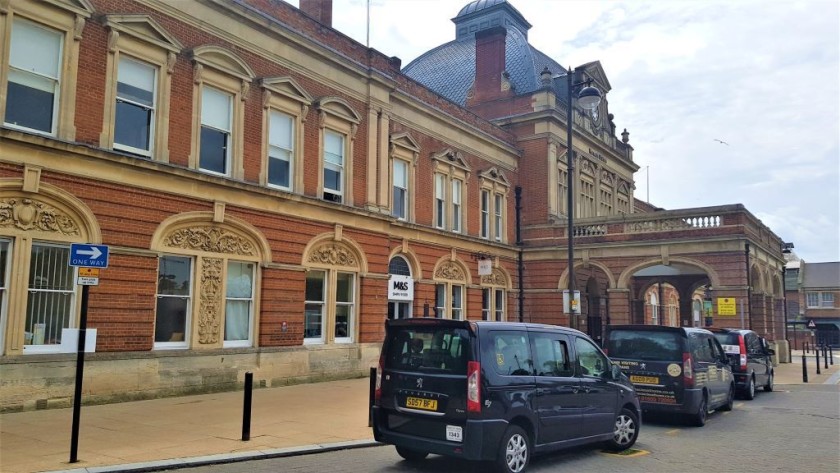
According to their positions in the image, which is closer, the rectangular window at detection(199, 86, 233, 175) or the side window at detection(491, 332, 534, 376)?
the side window at detection(491, 332, 534, 376)

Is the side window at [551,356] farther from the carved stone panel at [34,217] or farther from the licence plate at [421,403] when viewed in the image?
the carved stone panel at [34,217]

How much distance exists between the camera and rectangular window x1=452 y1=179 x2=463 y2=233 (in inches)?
1082

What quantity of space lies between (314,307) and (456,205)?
10648 millimetres

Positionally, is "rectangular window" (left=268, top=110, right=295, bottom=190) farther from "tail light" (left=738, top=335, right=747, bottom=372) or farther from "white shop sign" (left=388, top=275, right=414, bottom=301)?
"tail light" (left=738, top=335, right=747, bottom=372)

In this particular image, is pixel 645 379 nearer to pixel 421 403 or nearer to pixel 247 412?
pixel 421 403

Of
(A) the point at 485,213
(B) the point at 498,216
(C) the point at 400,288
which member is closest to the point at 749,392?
(C) the point at 400,288

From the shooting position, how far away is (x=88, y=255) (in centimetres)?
872

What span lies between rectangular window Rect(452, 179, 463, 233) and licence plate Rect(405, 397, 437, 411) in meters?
19.6

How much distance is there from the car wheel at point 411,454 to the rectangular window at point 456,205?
18977 millimetres

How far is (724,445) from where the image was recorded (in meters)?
10.4

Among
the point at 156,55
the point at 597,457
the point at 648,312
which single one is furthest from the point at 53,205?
the point at 648,312

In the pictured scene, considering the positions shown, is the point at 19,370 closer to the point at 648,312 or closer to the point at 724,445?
the point at 724,445

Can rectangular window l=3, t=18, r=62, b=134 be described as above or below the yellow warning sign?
above

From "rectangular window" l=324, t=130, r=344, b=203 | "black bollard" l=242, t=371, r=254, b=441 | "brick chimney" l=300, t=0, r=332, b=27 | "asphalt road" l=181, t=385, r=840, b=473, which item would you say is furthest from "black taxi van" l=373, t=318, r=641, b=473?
"brick chimney" l=300, t=0, r=332, b=27
